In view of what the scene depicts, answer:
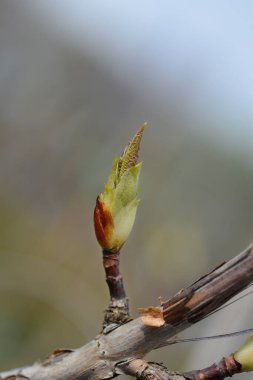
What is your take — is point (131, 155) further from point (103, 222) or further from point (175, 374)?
point (175, 374)

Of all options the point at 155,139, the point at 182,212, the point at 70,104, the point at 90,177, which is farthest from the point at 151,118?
the point at 90,177

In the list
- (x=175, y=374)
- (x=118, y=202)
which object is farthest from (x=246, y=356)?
(x=118, y=202)

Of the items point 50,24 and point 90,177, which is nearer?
point 90,177

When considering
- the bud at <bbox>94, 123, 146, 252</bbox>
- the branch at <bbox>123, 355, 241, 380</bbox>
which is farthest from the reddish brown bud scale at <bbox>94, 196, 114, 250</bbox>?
the branch at <bbox>123, 355, 241, 380</bbox>

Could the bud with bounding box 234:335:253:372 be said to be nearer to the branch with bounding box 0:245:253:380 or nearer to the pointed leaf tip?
the branch with bounding box 0:245:253:380

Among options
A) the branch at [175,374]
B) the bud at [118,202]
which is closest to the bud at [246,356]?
the branch at [175,374]

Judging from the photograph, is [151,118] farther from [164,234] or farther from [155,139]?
[164,234]
